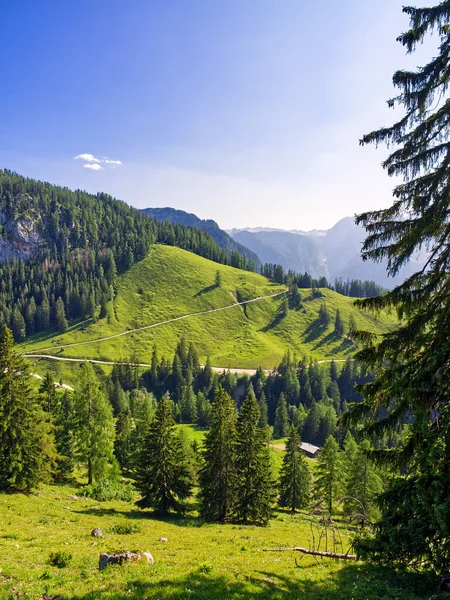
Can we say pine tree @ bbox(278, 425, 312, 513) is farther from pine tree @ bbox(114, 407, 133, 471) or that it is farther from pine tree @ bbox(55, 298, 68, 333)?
pine tree @ bbox(55, 298, 68, 333)

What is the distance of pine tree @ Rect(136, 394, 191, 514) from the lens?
124 feet

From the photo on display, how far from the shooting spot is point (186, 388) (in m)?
143

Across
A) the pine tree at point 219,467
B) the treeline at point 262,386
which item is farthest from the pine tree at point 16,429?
the treeline at point 262,386

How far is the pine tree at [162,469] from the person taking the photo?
3791 cm

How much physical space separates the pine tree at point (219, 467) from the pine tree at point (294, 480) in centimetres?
1886

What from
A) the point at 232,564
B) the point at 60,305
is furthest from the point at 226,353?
the point at 232,564

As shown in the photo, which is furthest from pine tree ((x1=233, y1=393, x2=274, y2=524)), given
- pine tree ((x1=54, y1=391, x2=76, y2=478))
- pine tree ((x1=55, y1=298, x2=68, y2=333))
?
pine tree ((x1=55, y1=298, x2=68, y2=333))

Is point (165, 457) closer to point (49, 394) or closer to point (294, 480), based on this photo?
point (49, 394)

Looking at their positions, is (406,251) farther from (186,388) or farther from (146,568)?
(186,388)

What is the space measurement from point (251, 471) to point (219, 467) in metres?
3.59

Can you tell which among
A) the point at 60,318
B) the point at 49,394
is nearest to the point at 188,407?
the point at 49,394

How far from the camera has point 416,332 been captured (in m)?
12.8

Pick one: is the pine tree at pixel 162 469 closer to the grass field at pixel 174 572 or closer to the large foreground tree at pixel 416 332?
the grass field at pixel 174 572

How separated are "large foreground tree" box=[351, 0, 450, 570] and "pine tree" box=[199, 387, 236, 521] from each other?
91.9 feet
